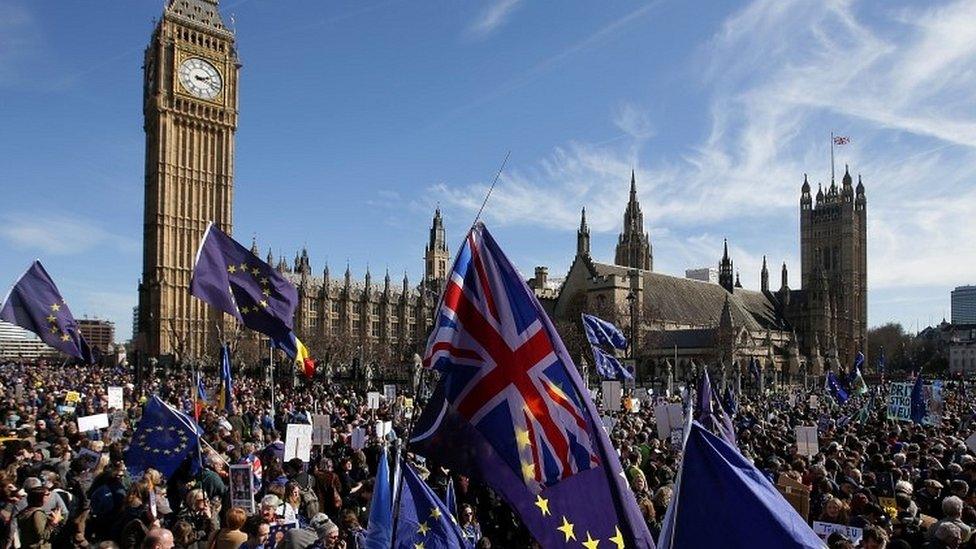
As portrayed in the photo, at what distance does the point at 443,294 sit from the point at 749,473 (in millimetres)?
2152

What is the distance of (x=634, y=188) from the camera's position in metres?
105

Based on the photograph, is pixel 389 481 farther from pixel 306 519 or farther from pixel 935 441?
pixel 935 441

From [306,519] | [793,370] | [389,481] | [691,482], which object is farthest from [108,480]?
[793,370]

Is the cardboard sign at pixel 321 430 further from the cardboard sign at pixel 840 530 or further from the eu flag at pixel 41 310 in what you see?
the cardboard sign at pixel 840 530

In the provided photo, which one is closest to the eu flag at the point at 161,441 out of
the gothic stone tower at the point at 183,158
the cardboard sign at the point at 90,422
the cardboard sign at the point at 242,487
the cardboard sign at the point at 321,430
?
the cardboard sign at the point at 242,487

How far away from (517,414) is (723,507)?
144 centimetres

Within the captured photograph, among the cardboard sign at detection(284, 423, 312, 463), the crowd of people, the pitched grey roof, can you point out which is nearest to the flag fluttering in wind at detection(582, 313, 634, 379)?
the crowd of people

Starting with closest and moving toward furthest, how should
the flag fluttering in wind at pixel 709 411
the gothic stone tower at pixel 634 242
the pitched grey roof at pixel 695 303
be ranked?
1. the flag fluttering in wind at pixel 709 411
2. the pitched grey roof at pixel 695 303
3. the gothic stone tower at pixel 634 242

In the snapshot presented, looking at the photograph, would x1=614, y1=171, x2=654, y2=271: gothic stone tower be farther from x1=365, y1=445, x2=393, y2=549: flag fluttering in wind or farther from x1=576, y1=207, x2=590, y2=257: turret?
x1=365, y1=445, x2=393, y2=549: flag fluttering in wind

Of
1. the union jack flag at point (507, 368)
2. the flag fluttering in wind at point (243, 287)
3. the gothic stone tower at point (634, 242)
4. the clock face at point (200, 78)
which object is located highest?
the clock face at point (200, 78)

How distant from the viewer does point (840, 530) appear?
7156 millimetres

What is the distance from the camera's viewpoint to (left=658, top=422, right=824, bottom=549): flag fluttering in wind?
3910 mm

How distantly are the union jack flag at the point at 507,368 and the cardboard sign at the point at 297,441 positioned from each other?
6.01m

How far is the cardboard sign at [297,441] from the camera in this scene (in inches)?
425
